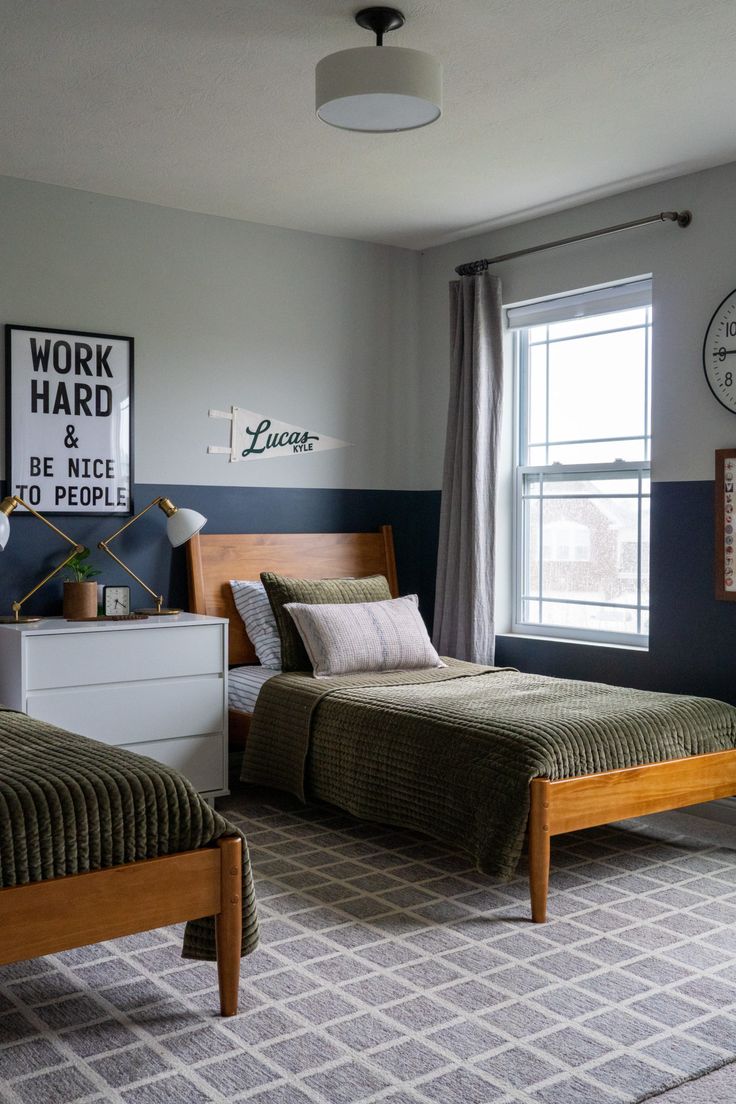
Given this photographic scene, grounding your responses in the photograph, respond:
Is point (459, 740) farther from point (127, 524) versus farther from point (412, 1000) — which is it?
point (127, 524)

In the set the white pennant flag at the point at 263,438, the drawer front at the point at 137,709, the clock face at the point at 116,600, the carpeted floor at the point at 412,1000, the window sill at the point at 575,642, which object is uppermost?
the white pennant flag at the point at 263,438

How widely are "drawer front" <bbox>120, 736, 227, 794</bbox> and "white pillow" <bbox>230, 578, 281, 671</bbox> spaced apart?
50cm

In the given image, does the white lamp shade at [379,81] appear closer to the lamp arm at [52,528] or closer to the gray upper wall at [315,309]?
the gray upper wall at [315,309]

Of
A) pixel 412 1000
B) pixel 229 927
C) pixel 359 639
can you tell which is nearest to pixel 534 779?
pixel 412 1000

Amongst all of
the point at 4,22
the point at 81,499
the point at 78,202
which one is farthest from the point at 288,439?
the point at 4,22

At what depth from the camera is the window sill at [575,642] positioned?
178 inches

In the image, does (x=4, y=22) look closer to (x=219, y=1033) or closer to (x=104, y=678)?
(x=104, y=678)

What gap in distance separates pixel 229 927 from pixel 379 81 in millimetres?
2217

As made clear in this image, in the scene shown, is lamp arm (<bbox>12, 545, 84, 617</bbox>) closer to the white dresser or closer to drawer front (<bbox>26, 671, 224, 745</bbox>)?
the white dresser

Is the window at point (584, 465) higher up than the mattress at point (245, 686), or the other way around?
the window at point (584, 465)

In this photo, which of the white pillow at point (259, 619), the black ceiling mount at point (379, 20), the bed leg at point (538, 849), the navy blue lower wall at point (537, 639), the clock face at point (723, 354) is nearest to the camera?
the black ceiling mount at point (379, 20)

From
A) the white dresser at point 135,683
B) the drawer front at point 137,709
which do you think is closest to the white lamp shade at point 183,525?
the white dresser at point 135,683

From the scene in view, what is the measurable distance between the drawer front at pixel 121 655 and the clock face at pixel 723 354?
2.18 m

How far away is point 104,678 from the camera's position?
13.1 ft
